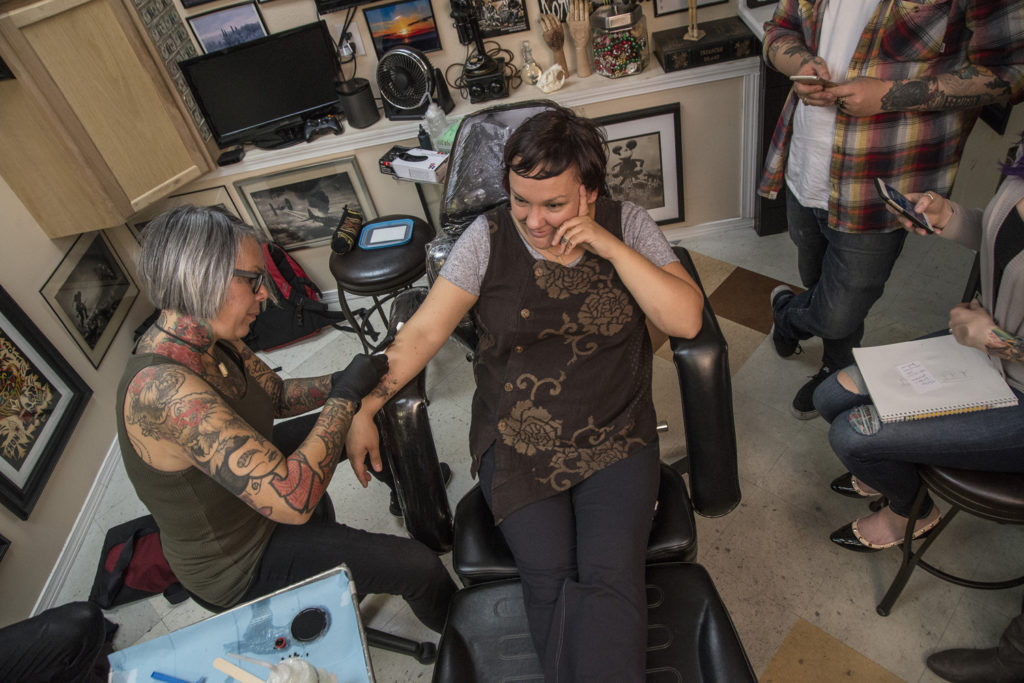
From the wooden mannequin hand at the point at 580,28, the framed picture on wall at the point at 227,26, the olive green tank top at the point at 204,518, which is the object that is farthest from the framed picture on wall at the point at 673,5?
the olive green tank top at the point at 204,518

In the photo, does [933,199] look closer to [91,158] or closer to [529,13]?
[529,13]

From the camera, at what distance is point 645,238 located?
5.08 feet

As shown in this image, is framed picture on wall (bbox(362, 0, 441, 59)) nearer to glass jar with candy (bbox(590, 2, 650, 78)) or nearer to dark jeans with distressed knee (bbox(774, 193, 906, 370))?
glass jar with candy (bbox(590, 2, 650, 78))

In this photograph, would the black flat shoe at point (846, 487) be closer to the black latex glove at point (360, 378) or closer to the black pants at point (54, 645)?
the black latex glove at point (360, 378)

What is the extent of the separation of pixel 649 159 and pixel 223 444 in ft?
7.39

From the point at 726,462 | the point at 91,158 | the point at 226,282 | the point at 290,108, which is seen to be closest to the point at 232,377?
the point at 226,282

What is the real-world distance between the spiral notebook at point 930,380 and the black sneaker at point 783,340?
2.75 ft

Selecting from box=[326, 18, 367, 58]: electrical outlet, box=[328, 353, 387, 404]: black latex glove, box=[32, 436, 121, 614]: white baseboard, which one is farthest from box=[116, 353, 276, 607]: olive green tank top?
box=[326, 18, 367, 58]: electrical outlet

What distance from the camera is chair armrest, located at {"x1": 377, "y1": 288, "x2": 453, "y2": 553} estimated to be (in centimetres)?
143

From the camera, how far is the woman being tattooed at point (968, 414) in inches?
51.6

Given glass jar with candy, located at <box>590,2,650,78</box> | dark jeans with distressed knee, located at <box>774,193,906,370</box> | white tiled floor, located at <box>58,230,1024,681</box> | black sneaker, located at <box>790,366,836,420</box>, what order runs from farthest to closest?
glass jar with candy, located at <box>590,2,650,78</box> < black sneaker, located at <box>790,366,836,420</box> < dark jeans with distressed knee, located at <box>774,193,906,370</box> < white tiled floor, located at <box>58,230,1024,681</box>

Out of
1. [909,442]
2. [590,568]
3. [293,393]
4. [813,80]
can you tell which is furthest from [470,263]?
[909,442]

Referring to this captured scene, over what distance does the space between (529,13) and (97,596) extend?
2.72 m

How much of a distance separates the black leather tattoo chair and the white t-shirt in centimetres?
53
